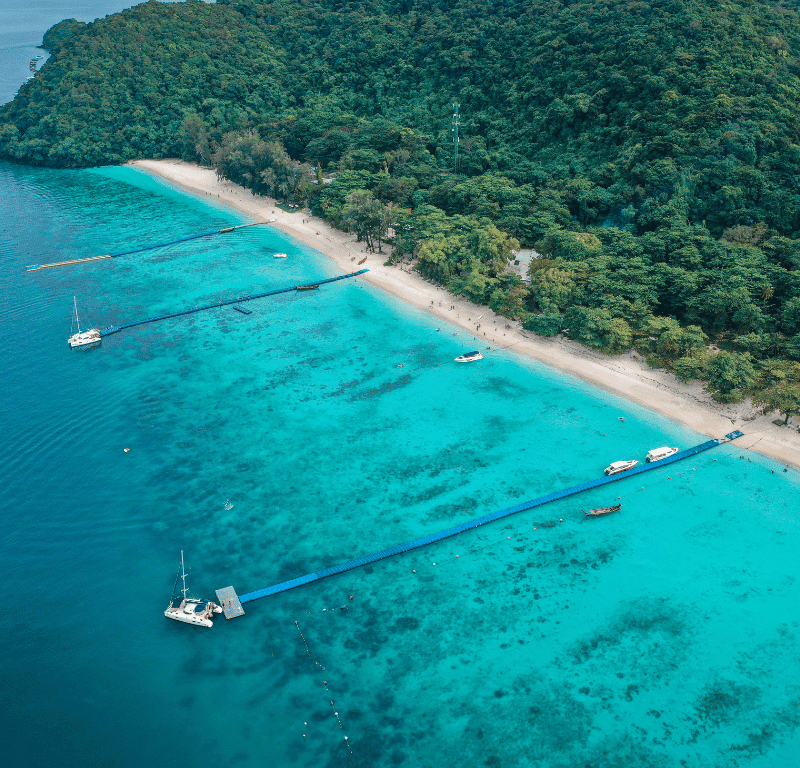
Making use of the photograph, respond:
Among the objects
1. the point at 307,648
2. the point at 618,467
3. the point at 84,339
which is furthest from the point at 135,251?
the point at 618,467

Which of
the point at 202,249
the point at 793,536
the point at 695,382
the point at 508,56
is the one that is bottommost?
the point at 793,536

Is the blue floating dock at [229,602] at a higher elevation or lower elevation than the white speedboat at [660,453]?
lower

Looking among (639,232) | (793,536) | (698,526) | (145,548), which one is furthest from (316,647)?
(639,232)

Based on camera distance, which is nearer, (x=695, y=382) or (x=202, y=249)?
(x=695, y=382)

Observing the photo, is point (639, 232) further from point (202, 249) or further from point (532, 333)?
point (202, 249)

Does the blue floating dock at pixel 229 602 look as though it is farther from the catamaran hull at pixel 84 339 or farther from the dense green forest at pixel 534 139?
the catamaran hull at pixel 84 339

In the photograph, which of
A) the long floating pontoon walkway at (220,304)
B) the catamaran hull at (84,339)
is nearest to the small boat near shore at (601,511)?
the long floating pontoon walkway at (220,304)

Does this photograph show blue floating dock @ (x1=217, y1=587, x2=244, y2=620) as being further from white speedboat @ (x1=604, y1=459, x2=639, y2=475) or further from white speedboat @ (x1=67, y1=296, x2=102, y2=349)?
white speedboat @ (x1=67, y1=296, x2=102, y2=349)
